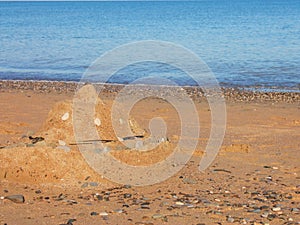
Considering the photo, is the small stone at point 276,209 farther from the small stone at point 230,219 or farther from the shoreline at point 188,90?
the shoreline at point 188,90

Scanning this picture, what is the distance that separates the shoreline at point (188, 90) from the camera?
15.1 metres

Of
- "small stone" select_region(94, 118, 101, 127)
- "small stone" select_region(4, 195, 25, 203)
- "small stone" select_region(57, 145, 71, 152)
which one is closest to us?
"small stone" select_region(4, 195, 25, 203)

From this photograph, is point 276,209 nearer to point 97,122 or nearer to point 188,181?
point 188,181

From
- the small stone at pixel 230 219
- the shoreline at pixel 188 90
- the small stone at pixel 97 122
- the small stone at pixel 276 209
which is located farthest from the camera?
the shoreline at pixel 188 90

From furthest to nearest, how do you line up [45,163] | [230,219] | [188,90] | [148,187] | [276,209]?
[188,90] → [45,163] → [148,187] → [276,209] → [230,219]

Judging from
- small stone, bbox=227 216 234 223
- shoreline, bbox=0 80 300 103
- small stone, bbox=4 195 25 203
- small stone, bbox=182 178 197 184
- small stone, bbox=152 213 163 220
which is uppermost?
shoreline, bbox=0 80 300 103

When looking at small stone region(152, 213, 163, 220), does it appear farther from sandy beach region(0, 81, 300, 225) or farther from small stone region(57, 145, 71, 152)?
small stone region(57, 145, 71, 152)

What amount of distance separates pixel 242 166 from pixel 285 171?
21.1 inches

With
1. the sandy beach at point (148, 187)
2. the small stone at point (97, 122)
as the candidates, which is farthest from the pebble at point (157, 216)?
the small stone at point (97, 122)

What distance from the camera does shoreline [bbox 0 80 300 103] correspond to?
49.5 feet

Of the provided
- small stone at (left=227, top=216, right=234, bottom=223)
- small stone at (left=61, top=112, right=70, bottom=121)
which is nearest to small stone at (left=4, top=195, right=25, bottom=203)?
small stone at (left=61, top=112, right=70, bottom=121)

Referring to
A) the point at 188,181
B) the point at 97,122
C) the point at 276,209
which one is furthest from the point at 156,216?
the point at 97,122

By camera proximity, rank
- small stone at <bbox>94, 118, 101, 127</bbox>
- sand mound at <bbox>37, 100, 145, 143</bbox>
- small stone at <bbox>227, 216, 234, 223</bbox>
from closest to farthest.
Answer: small stone at <bbox>227, 216, 234, 223</bbox>
sand mound at <bbox>37, 100, 145, 143</bbox>
small stone at <bbox>94, 118, 101, 127</bbox>

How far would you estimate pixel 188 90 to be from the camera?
1677 cm
